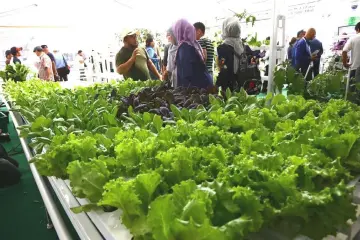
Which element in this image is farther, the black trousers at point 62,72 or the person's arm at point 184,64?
the black trousers at point 62,72

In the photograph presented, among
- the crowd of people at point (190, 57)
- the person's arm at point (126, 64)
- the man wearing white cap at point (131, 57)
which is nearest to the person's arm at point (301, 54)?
the crowd of people at point (190, 57)

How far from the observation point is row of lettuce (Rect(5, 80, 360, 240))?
2.16 feet

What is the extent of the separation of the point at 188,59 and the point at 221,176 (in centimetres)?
204

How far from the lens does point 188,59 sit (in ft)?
9.03

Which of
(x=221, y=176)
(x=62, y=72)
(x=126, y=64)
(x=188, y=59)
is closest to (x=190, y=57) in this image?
(x=188, y=59)

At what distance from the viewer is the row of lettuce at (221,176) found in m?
0.66

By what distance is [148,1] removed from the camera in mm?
8406

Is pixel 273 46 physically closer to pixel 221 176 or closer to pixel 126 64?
pixel 126 64

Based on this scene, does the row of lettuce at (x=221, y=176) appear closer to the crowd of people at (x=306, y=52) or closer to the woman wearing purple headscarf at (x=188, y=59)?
the woman wearing purple headscarf at (x=188, y=59)

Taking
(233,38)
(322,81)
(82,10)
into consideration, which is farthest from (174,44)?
(82,10)

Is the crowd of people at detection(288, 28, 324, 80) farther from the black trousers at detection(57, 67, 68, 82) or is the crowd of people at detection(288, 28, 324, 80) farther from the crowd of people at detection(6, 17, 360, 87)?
the black trousers at detection(57, 67, 68, 82)

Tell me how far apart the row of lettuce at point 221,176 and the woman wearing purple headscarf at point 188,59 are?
143 centimetres

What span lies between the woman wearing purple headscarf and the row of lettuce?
143cm

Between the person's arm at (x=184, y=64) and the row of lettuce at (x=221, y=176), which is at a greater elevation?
the person's arm at (x=184, y=64)
